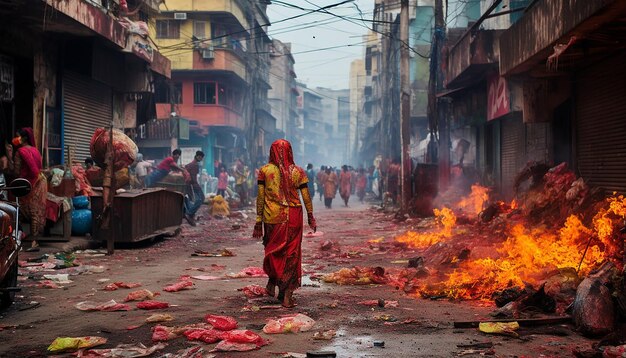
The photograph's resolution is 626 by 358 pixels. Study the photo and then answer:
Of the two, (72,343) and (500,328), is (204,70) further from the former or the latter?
(500,328)

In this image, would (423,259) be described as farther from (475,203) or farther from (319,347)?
(475,203)

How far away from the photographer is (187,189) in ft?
65.9

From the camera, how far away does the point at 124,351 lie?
5055 mm

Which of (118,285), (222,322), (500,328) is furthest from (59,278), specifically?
(500,328)

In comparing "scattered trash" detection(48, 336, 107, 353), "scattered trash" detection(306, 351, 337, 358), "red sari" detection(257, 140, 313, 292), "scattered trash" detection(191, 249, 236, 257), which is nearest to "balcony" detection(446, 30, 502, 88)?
"scattered trash" detection(191, 249, 236, 257)

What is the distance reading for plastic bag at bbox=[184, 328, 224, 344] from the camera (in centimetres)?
→ 547

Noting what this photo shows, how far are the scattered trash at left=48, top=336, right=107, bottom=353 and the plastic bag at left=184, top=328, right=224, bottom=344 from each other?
71 cm

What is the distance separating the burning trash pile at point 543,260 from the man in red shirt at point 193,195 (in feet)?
29.0

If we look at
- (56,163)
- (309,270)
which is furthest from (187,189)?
(309,270)

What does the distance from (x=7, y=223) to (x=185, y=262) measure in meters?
4.97

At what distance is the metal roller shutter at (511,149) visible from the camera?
17.1 meters

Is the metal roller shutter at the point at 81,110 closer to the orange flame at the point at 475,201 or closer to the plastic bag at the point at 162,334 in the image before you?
the orange flame at the point at 475,201

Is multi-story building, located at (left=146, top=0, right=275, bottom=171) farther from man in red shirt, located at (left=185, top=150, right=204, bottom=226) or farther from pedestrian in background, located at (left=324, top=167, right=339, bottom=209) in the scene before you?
man in red shirt, located at (left=185, top=150, right=204, bottom=226)

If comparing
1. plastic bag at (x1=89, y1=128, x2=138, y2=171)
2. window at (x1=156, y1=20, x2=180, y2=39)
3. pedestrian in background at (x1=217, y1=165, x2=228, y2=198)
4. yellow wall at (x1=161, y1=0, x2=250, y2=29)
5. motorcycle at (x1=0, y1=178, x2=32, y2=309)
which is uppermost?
yellow wall at (x1=161, y1=0, x2=250, y2=29)
